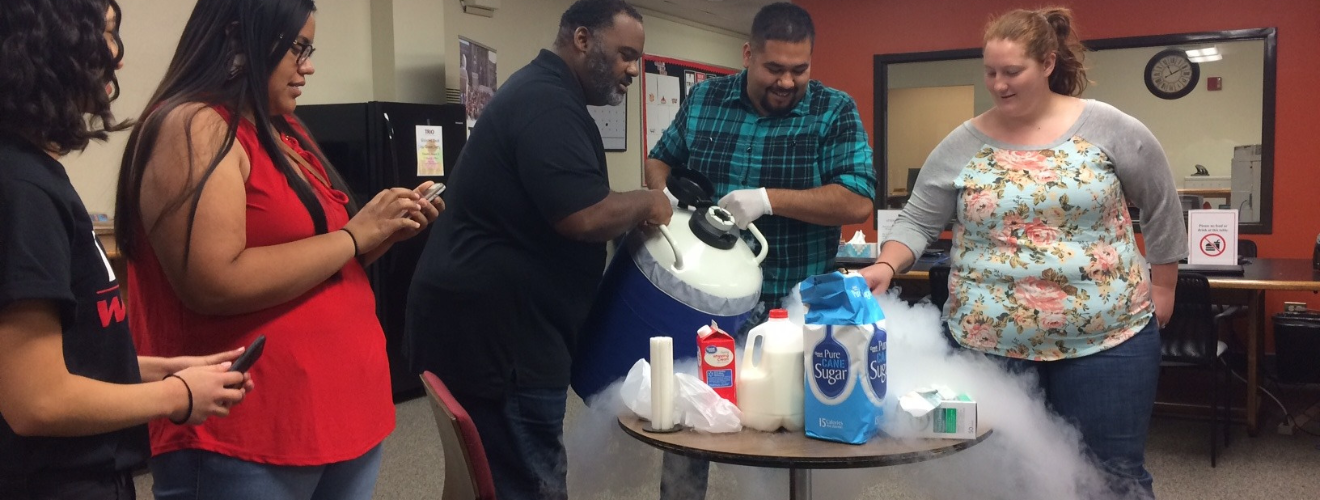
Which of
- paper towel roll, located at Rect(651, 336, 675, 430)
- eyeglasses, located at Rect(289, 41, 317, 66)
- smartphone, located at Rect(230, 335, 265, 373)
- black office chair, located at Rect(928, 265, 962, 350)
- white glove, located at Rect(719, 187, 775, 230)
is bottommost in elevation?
black office chair, located at Rect(928, 265, 962, 350)

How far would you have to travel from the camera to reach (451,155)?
491 cm

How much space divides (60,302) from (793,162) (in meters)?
1.57

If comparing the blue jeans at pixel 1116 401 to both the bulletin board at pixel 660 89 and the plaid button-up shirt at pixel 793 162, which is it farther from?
the bulletin board at pixel 660 89

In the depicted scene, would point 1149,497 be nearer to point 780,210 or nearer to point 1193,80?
point 780,210

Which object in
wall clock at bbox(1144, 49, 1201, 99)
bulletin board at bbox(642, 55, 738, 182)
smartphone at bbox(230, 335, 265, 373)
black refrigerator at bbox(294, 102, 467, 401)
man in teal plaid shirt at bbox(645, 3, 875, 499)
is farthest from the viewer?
bulletin board at bbox(642, 55, 738, 182)

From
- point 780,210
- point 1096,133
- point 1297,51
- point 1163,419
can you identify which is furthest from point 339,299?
point 1297,51

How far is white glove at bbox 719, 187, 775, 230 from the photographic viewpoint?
2006mm

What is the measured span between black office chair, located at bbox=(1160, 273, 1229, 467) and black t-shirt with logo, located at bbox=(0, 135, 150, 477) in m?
3.61

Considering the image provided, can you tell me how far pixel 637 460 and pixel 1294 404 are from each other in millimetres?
3918

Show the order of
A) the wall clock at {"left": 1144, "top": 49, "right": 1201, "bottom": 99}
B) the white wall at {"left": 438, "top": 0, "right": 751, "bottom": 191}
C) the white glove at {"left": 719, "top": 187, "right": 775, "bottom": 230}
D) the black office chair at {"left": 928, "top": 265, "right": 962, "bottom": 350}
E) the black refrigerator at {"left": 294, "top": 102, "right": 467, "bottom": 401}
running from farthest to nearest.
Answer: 1. the white wall at {"left": 438, "top": 0, "right": 751, "bottom": 191}
2. the wall clock at {"left": 1144, "top": 49, "right": 1201, "bottom": 99}
3. the black refrigerator at {"left": 294, "top": 102, "right": 467, "bottom": 401}
4. the black office chair at {"left": 928, "top": 265, "right": 962, "bottom": 350}
5. the white glove at {"left": 719, "top": 187, "right": 775, "bottom": 230}

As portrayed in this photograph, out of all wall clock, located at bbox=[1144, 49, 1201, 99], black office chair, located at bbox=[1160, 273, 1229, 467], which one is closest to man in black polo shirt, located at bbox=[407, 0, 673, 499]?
black office chair, located at bbox=[1160, 273, 1229, 467]

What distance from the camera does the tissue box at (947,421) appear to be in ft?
4.55

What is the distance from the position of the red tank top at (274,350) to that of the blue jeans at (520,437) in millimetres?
508

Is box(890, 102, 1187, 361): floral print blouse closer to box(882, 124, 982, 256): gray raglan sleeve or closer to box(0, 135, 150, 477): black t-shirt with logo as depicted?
box(882, 124, 982, 256): gray raglan sleeve
